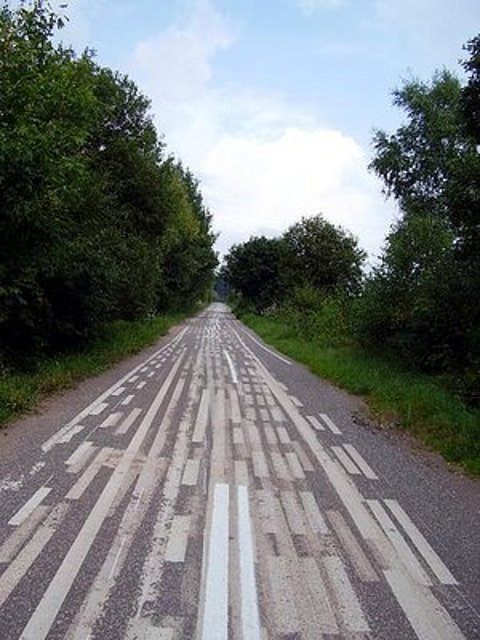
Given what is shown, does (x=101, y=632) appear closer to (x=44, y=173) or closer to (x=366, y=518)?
(x=366, y=518)

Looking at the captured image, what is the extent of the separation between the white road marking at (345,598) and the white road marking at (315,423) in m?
5.22

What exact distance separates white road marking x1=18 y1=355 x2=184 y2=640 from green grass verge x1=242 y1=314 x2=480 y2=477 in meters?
4.35

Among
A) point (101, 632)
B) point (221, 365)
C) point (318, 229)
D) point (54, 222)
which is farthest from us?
point (318, 229)

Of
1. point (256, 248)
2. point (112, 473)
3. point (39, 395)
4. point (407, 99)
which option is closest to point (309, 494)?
point (112, 473)

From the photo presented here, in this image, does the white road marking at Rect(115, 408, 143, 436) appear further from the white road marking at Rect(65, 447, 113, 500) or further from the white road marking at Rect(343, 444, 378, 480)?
the white road marking at Rect(343, 444, 378, 480)

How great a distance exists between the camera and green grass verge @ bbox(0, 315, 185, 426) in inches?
402

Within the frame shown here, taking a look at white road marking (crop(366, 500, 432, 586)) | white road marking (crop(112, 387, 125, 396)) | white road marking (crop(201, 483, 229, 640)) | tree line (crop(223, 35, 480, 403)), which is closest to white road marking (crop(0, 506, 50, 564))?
white road marking (crop(201, 483, 229, 640))

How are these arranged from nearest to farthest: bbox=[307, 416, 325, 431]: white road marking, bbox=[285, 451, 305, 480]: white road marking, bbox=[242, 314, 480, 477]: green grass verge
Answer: bbox=[285, 451, 305, 480]: white road marking, bbox=[242, 314, 480, 477]: green grass verge, bbox=[307, 416, 325, 431]: white road marking

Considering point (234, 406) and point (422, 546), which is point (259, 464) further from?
point (234, 406)

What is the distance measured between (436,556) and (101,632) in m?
2.73

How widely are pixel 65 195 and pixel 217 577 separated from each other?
10.8 metres

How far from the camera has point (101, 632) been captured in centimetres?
358

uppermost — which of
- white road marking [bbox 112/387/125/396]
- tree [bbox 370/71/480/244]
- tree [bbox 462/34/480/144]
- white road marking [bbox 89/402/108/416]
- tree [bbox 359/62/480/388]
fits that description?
tree [bbox 370/71/480/244]

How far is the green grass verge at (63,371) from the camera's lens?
402 inches
